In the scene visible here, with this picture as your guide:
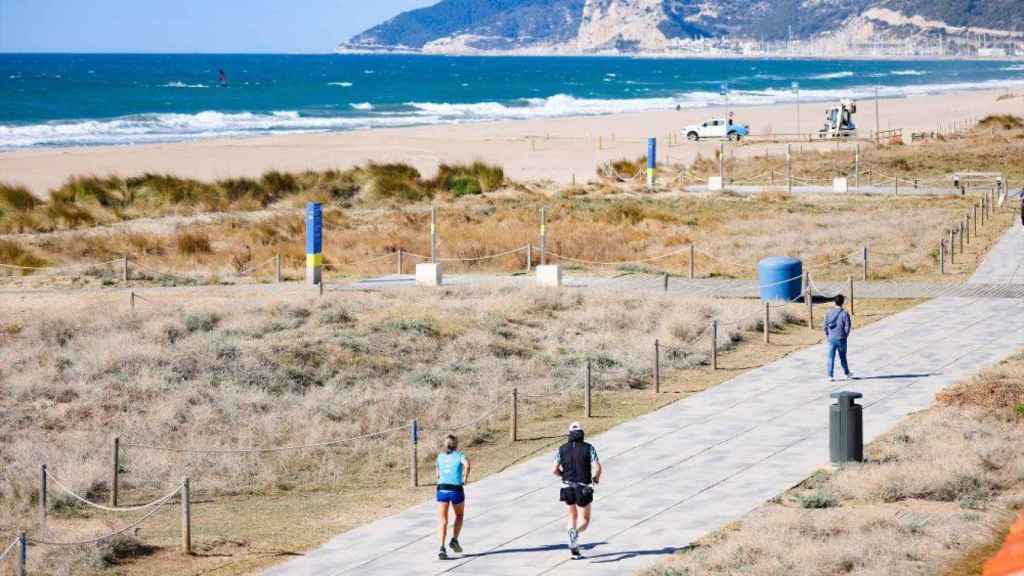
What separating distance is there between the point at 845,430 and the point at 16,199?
1281 inches

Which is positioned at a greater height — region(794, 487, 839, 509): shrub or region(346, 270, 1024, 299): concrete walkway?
region(346, 270, 1024, 299): concrete walkway

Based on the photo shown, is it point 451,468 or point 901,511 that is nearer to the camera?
point 451,468

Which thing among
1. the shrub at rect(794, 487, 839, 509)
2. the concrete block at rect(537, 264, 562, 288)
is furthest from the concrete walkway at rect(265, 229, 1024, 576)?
the concrete block at rect(537, 264, 562, 288)

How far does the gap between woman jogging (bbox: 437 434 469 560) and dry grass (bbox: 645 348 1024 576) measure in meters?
1.82

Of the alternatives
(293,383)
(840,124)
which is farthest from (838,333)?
(840,124)

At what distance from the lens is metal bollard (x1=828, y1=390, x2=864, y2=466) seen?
16.1 meters

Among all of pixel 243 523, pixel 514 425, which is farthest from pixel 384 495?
pixel 514 425

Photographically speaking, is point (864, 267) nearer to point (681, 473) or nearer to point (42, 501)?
point (681, 473)

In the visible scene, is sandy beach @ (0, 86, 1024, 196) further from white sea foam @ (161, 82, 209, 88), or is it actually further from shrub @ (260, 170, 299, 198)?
white sea foam @ (161, 82, 209, 88)

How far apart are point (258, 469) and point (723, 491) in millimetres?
5399

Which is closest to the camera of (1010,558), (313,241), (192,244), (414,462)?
(1010,558)

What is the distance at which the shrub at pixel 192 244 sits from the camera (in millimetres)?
34281

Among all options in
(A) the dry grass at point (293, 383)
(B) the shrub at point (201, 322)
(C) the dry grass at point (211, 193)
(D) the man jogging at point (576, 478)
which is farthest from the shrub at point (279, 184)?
(D) the man jogging at point (576, 478)

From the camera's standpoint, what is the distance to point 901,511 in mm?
14367
